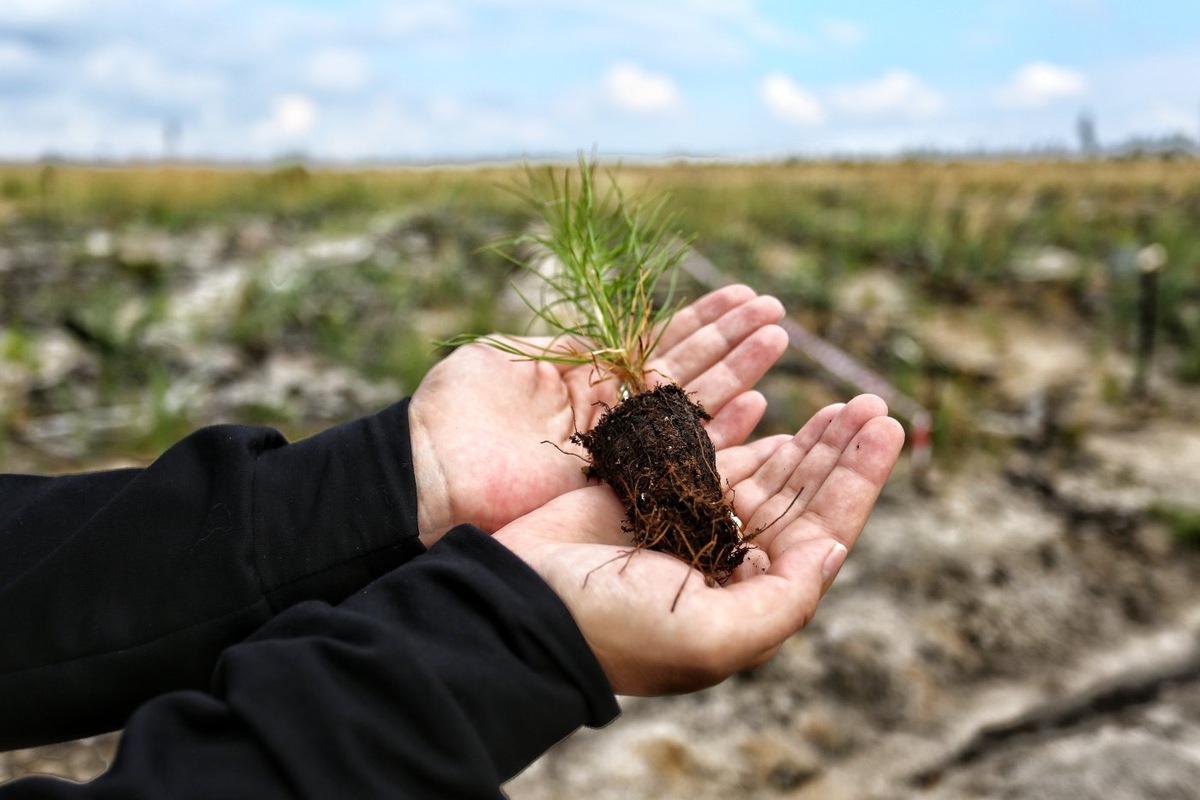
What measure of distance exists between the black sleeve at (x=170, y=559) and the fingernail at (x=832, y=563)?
0.84 metres

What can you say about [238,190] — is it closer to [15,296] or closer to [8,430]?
[15,296]

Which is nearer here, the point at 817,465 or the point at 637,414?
the point at 817,465

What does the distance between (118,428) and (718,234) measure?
196 inches

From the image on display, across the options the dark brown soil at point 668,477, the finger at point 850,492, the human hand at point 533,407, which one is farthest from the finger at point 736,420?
the finger at point 850,492

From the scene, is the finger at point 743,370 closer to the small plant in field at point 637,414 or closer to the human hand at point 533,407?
the human hand at point 533,407

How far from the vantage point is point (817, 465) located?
1.79 m

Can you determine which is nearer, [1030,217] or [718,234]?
[718,234]

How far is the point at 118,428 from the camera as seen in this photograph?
4262mm

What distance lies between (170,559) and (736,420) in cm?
129

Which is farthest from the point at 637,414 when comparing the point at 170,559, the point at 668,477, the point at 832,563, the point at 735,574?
the point at 170,559

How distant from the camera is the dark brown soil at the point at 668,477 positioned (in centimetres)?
166

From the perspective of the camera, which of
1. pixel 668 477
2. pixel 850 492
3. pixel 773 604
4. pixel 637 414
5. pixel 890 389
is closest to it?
pixel 773 604

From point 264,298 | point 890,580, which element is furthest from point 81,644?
point 264,298

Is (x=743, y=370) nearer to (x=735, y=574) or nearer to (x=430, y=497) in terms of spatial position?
(x=735, y=574)
